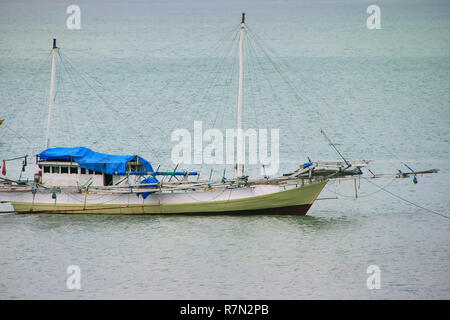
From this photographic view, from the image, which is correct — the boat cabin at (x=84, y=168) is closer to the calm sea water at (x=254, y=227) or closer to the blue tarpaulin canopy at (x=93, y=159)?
the blue tarpaulin canopy at (x=93, y=159)

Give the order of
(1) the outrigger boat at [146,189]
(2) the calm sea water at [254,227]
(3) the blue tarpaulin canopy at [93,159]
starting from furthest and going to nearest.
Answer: (3) the blue tarpaulin canopy at [93,159] → (1) the outrigger boat at [146,189] → (2) the calm sea water at [254,227]

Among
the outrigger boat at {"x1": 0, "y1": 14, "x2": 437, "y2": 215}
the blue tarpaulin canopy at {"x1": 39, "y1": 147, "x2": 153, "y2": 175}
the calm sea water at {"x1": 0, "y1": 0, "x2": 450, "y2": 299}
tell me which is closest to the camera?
the calm sea water at {"x1": 0, "y1": 0, "x2": 450, "y2": 299}

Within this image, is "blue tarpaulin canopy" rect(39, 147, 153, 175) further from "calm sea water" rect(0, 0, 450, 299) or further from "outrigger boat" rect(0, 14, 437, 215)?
"calm sea water" rect(0, 0, 450, 299)

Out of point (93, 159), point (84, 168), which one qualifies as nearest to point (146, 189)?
point (93, 159)

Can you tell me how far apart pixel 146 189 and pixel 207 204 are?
486 centimetres

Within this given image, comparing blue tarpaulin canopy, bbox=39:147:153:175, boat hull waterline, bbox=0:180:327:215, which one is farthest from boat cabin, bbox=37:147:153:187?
boat hull waterline, bbox=0:180:327:215

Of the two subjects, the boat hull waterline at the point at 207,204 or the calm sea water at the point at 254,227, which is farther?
the boat hull waterline at the point at 207,204

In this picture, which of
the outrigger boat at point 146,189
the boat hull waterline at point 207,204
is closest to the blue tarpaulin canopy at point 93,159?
the outrigger boat at point 146,189

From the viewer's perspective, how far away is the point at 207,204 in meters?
64.0

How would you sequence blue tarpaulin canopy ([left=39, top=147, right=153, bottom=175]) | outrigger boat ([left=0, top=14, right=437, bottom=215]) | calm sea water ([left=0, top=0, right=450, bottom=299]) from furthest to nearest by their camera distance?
blue tarpaulin canopy ([left=39, top=147, right=153, bottom=175]) → outrigger boat ([left=0, top=14, right=437, bottom=215]) → calm sea water ([left=0, top=0, right=450, bottom=299])

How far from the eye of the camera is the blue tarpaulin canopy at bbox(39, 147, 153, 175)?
65.2 meters

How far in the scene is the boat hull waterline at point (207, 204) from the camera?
2495 inches

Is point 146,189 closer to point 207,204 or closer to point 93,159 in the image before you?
point 207,204

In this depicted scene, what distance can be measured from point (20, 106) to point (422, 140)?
66.1m
